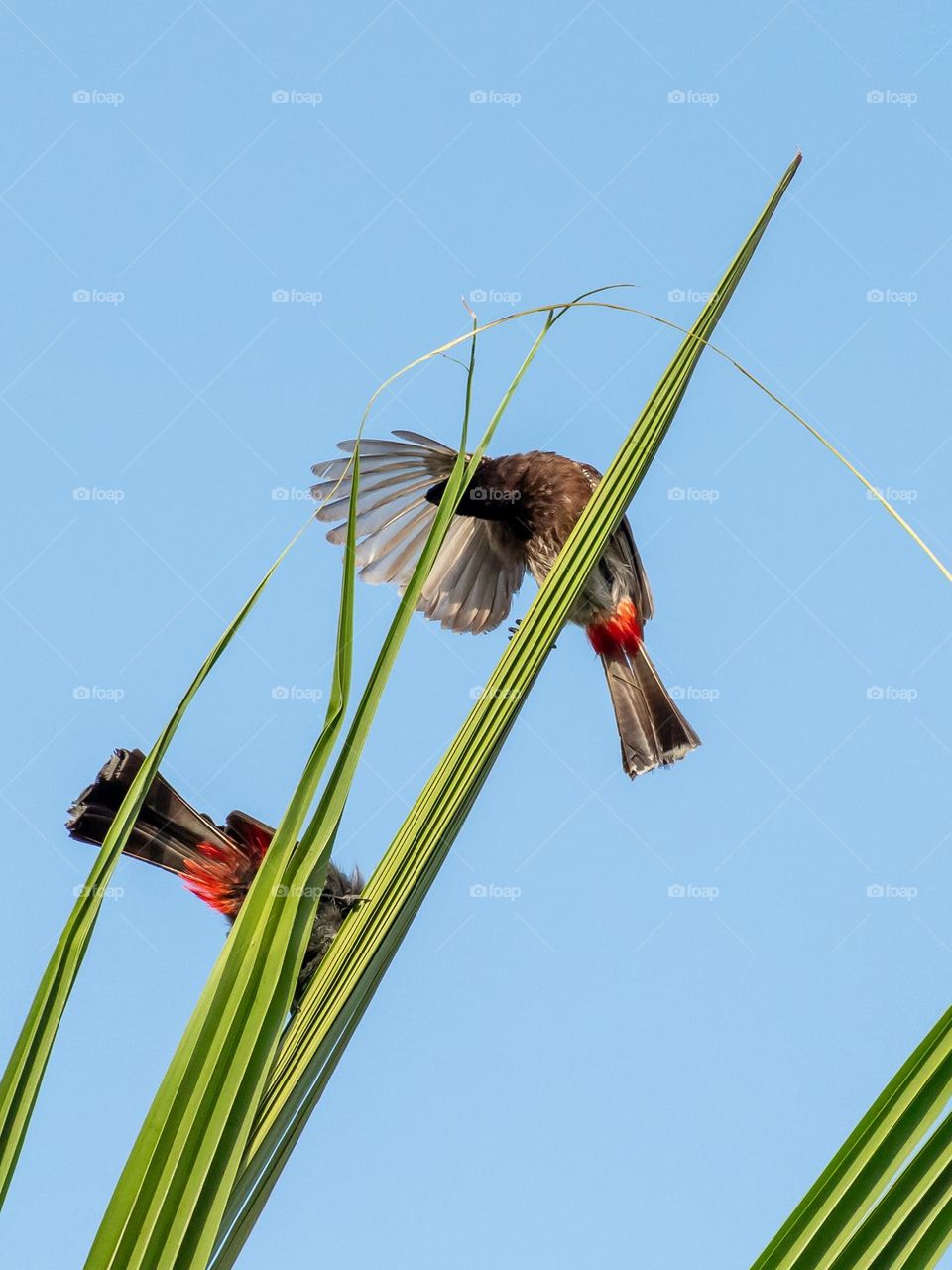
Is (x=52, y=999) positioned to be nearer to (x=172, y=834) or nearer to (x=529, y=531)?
(x=172, y=834)

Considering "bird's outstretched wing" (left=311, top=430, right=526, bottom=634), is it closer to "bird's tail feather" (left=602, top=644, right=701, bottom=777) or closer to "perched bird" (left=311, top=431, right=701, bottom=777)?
"perched bird" (left=311, top=431, right=701, bottom=777)

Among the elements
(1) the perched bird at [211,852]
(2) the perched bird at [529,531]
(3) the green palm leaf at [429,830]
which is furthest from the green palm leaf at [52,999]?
(2) the perched bird at [529,531]

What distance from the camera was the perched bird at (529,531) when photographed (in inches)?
267

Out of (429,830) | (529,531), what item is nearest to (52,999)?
(429,830)

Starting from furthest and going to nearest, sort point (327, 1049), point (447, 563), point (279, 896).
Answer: point (447, 563) < point (327, 1049) < point (279, 896)

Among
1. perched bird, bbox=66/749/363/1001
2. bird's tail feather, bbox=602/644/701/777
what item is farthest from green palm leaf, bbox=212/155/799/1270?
bird's tail feather, bbox=602/644/701/777

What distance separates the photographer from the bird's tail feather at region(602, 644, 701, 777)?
656cm

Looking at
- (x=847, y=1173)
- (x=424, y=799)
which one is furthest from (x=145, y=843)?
(x=847, y=1173)

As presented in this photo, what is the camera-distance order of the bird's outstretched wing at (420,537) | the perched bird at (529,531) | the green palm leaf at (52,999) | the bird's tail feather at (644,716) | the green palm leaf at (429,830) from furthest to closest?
the bird's outstretched wing at (420,537), the perched bird at (529,531), the bird's tail feather at (644,716), the green palm leaf at (429,830), the green palm leaf at (52,999)

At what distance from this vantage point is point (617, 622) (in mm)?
7121

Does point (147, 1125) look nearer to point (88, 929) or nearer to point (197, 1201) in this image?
point (197, 1201)

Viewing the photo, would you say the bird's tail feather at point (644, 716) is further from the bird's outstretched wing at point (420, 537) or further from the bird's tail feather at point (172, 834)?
the bird's tail feather at point (172, 834)

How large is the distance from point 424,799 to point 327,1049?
0.24 metres

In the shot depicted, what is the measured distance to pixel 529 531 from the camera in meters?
7.11
